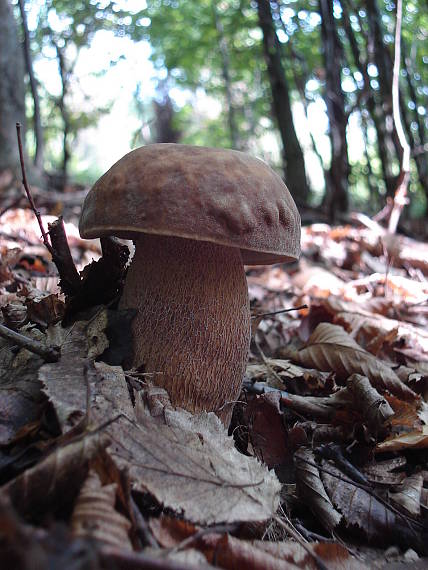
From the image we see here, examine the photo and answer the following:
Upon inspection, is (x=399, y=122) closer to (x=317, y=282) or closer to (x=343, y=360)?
(x=317, y=282)

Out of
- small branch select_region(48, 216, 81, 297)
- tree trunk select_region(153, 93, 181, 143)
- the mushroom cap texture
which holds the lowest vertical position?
tree trunk select_region(153, 93, 181, 143)

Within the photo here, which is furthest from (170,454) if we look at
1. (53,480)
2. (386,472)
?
(386,472)

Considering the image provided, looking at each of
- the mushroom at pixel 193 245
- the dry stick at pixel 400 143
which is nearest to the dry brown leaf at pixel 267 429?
the mushroom at pixel 193 245

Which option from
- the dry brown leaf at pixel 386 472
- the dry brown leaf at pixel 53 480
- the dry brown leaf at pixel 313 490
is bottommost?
the dry brown leaf at pixel 386 472

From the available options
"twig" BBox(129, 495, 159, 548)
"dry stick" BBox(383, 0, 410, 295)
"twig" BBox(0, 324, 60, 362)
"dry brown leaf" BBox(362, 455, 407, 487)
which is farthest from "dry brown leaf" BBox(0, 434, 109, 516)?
"dry stick" BBox(383, 0, 410, 295)

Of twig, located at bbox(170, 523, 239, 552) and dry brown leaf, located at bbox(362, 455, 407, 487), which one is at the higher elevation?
twig, located at bbox(170, 523, 239, 552)

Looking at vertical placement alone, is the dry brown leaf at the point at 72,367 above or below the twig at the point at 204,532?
above

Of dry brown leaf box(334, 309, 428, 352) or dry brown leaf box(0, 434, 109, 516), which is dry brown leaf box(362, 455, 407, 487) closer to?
dry brown leaf box(334, 309, 428, 352)

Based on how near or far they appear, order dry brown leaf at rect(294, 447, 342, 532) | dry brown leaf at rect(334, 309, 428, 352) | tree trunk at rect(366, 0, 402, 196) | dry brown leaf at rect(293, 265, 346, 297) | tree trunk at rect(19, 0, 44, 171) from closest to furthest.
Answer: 1. dry brown leaf at rect(294, 447, 342, 532)
2. dry brown leaf at rect(334, 309, 428, 352)
3. dry brown leaf at rect(293, 265, 346, 297)
4. tree trunk at rect(19, 0, 44, 171)
5. tree trunk at rect(366, 0, 402, 196)

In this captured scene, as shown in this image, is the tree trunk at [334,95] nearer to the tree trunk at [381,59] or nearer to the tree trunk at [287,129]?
the tree trunk at [381,59]
